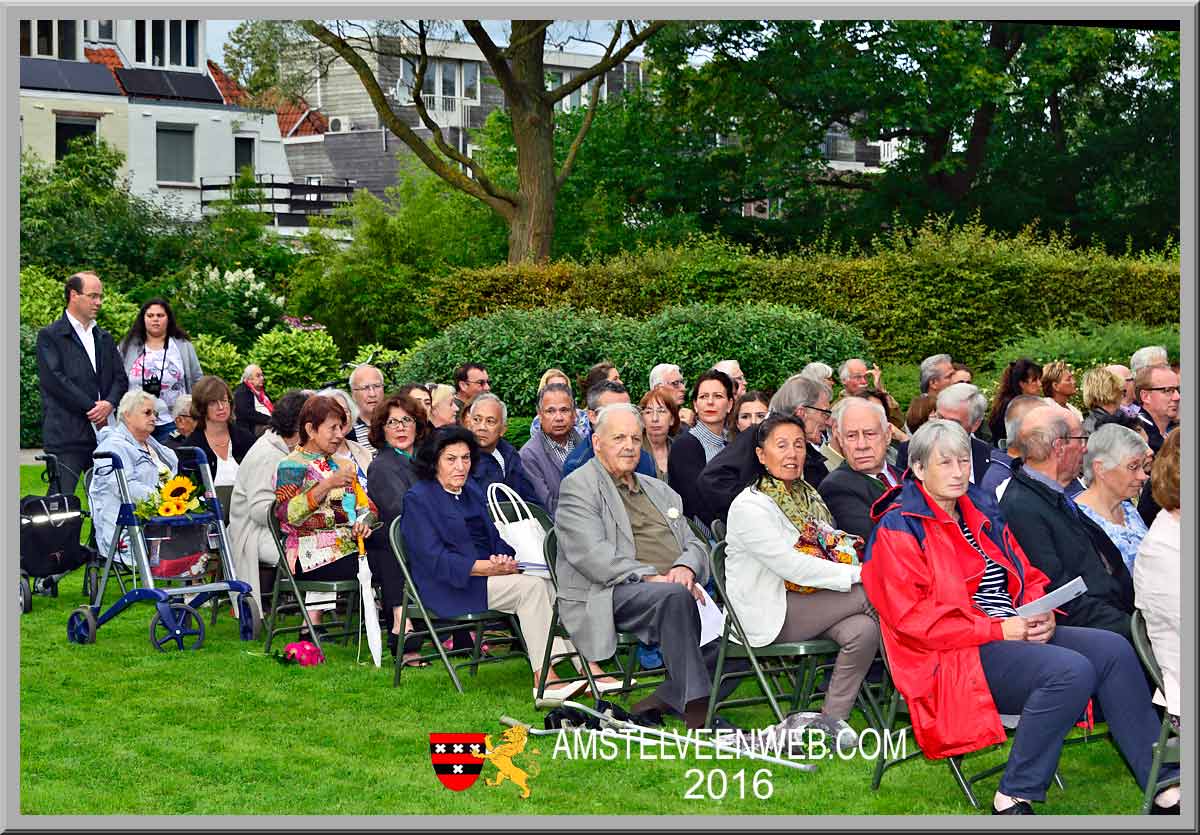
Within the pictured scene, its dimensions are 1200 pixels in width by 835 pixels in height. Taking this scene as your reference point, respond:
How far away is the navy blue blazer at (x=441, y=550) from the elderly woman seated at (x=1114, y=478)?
2.94 metres

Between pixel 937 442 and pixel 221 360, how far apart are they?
15.1 meters

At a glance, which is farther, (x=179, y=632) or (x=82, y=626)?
(x=82, y=626)

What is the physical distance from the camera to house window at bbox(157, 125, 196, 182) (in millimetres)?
40406

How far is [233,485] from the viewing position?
939 centimetres

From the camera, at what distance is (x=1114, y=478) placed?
620 centimetres

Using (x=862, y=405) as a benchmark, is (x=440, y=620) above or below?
below

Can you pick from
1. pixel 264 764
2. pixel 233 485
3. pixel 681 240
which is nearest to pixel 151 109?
pixel 681 240

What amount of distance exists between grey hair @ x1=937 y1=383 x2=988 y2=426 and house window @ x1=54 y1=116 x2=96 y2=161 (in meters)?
33.3

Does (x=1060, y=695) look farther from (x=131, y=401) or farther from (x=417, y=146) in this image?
(x=417, y=146)

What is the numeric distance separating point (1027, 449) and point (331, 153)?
4394 centimetres

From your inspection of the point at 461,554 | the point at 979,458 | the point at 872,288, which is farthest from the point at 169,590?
the point at 872,288

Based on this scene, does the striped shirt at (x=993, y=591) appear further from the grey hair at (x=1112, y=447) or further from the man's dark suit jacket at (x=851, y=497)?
the man's dark suit jacket at (x=851, y=497)

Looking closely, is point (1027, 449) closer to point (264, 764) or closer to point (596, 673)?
point (596, 673)

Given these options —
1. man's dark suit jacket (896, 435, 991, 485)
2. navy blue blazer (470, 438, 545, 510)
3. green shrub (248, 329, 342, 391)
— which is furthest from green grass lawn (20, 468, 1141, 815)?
green shrub (248, 329, 342, 391)
